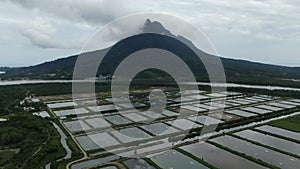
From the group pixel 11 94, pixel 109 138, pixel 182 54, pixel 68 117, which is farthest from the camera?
pixel 182 54

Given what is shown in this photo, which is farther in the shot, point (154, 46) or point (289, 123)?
point (154, 46)

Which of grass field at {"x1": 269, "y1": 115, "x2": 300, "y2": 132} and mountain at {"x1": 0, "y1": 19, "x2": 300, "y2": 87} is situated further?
mountain at {"x1": 0, "y1": 19, "x2": 300, "y2": 87}

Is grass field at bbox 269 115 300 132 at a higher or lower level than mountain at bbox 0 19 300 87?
lower

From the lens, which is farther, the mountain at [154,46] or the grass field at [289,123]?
the mountain at [154,46]

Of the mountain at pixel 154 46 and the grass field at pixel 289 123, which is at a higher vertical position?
the mountain at pixel 154 46

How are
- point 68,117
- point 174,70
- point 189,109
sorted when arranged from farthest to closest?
1. point 174,70
2. point 189,109
3. point 68,117

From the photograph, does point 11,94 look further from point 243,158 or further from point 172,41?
point 172,41

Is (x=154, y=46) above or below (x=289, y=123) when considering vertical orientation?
above

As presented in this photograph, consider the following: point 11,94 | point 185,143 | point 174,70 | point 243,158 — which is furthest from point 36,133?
point 174,70
